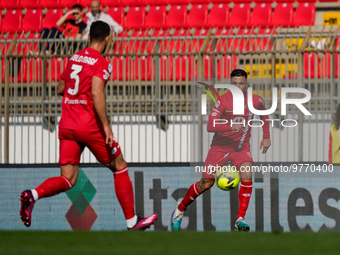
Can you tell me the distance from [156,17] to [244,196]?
22.0 feet

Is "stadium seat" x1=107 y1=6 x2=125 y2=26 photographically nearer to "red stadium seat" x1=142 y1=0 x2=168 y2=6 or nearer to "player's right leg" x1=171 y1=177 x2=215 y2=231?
"red stadium seat" x1=142 y1=0 x2=168 y2=6

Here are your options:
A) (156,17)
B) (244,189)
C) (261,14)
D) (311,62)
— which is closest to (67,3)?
(156,17)

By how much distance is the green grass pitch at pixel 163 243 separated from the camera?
444 cm

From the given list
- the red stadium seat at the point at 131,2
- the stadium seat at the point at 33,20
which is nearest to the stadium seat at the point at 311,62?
the red stadium seat at the point at 131,2

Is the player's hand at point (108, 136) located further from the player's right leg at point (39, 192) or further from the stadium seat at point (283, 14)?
the stadium seat at point (283, 14)

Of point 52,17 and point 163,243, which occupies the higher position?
point 52,17

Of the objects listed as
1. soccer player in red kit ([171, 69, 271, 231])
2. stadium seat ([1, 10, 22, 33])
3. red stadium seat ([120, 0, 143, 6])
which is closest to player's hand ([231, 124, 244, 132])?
soccer player in red kit ([171, 69, 271, 231])

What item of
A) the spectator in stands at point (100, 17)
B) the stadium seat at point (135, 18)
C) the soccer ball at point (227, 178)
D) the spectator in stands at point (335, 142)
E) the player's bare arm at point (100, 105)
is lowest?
the soccer ball at point (227, 178)

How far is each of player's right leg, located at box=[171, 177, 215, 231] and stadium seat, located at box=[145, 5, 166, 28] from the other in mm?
6360

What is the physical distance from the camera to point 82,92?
5949 mm

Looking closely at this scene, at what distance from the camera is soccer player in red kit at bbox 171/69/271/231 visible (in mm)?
7195

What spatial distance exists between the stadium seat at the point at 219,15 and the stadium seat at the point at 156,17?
879mm

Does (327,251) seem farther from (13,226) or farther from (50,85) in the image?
(50,85)

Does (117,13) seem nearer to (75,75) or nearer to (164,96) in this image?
(164,96)
